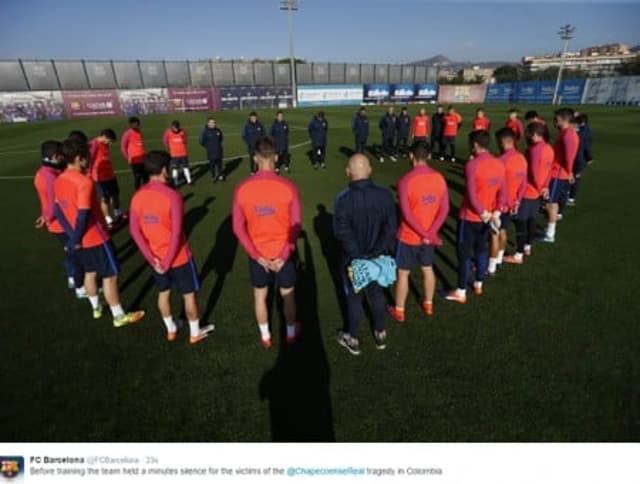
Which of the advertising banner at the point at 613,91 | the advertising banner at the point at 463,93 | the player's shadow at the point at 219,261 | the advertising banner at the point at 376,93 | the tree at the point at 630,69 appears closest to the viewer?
the player's shadow at the point at 219,261

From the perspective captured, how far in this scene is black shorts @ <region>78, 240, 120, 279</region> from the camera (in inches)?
182

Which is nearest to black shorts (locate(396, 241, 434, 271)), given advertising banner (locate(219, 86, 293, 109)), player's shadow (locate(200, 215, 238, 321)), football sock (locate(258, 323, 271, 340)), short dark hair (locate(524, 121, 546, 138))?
football sock (locate(258, 323, 271, 340))

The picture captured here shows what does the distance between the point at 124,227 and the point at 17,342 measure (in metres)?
4.61

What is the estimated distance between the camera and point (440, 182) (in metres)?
4.20

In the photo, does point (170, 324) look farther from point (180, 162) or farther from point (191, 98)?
point (191, 98)

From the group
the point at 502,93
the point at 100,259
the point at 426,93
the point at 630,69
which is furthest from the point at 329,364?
the point at 630,69

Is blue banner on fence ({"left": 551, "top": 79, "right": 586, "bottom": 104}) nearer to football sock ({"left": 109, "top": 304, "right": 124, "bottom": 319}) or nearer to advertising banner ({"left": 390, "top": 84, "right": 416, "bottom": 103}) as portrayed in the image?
advertising banner ({"left": 390, "top": 84, "right": 416, "bottom": 103})

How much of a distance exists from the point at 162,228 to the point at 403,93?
6298cm

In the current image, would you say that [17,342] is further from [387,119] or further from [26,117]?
[26,117]

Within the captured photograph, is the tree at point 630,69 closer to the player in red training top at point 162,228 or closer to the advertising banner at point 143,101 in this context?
the advertising banner at point 143,101

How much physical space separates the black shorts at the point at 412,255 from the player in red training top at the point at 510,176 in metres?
1.52

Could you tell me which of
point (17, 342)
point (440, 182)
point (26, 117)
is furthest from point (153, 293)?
point (26, 117)
